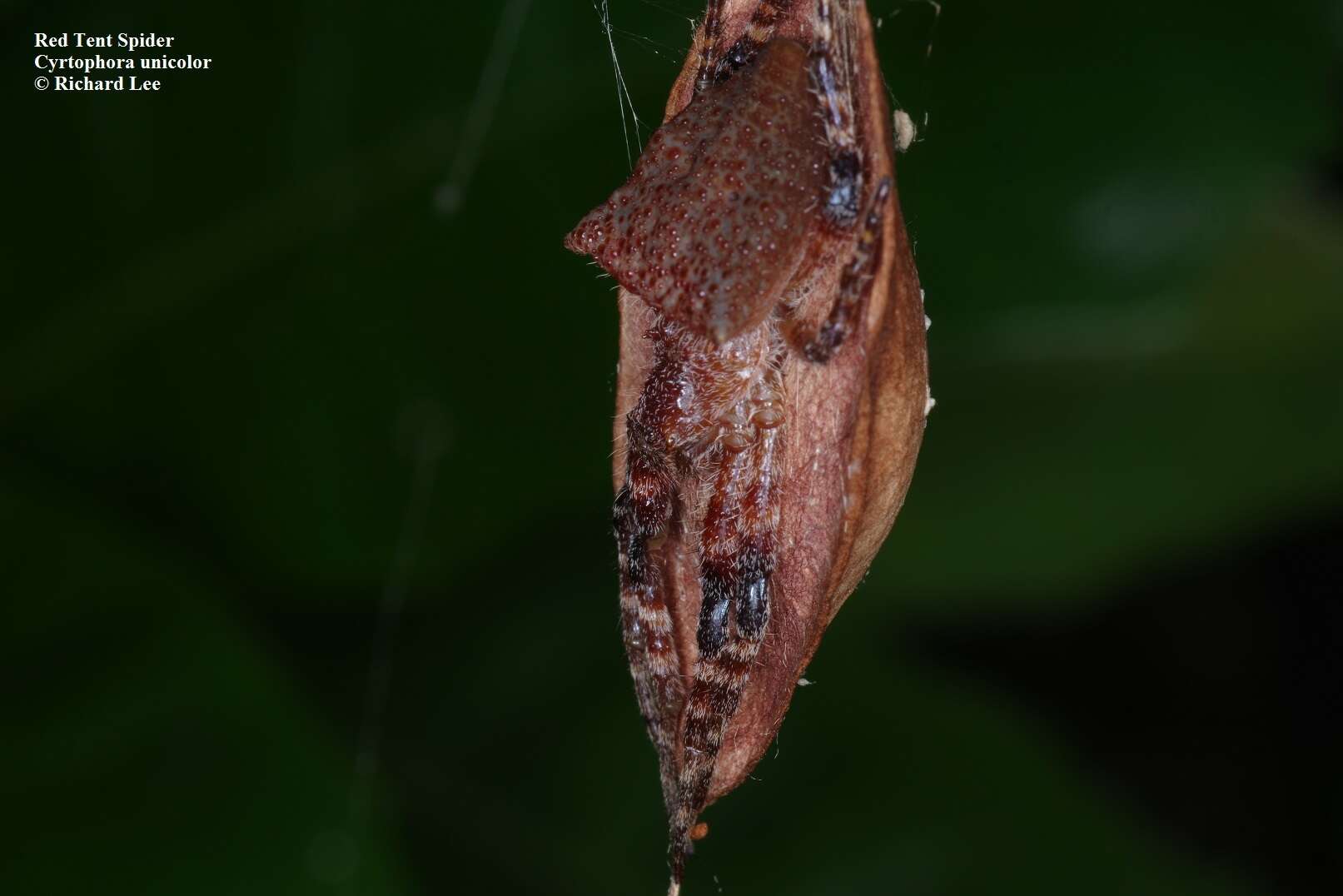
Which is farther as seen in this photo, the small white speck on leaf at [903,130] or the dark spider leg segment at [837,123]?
the small white speck on leaf at [903,130]

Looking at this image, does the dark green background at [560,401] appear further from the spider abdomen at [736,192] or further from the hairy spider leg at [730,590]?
the spider abdomen at [736,192]

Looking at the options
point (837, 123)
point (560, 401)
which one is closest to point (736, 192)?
point (837, 123)

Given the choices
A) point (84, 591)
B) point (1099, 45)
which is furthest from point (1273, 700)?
point (84, 591)

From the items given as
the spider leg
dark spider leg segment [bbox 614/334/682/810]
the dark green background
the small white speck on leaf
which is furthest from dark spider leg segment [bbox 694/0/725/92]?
the dark green background

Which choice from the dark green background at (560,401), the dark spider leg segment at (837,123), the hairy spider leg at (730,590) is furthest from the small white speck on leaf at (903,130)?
the dark green background at (560,401)

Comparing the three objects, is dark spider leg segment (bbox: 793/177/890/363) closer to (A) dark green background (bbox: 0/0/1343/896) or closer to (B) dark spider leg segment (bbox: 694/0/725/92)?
(B) dark spider leg segment (bbox: 694/0/725/92)

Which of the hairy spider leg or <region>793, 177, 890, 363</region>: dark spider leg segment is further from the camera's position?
the hairy spider leg

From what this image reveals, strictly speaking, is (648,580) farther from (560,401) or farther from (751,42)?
(560,401)

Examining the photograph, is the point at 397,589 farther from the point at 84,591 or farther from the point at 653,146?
Answer: the point at 653,146
